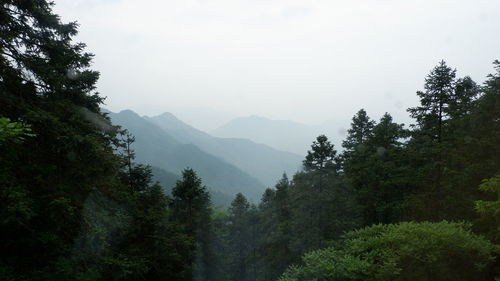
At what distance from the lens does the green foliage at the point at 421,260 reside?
9.94 m

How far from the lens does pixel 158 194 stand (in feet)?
56.4

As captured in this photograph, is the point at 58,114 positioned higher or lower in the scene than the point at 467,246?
higher

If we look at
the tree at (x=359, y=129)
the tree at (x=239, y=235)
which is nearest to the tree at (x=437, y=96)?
the tree at (x=359, y=129)

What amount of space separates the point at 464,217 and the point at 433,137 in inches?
227

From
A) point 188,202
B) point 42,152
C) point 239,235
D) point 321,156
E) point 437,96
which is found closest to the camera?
point 42,152

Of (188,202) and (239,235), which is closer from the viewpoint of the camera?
(188,202)

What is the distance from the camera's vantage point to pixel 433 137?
19953 millimetres

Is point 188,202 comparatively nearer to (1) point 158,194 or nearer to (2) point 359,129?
(1) point 158,194

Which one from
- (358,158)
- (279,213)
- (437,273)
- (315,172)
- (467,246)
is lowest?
(279,213)

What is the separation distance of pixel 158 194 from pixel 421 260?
44.2ft

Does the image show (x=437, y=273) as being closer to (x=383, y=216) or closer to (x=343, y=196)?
(x=343, y=196)

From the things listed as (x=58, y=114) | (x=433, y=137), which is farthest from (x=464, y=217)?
(x=58, y=114)

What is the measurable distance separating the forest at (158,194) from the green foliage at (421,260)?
1.8 inches

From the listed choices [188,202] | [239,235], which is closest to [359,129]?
[188,202]
